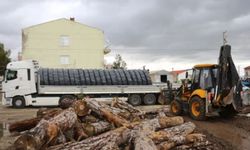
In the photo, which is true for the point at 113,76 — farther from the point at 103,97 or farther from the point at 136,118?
the point at 136,118

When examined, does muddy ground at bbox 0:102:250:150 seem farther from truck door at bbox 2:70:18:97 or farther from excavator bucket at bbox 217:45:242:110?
truck door at bbox 2:70:18:97

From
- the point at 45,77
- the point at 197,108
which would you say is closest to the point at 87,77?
the point at 45,77

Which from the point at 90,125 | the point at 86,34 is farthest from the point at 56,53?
the point at 90,125

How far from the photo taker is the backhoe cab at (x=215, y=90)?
15203 mm

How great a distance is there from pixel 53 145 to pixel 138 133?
2099mm

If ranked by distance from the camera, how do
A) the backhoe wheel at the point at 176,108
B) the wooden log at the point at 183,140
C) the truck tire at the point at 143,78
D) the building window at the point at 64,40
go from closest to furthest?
the wooden log at the point at 183,140 → the backhoe wheel at the point at 176,108 → the truck tire at the point at 143,78 → the building window at the point at 64,40

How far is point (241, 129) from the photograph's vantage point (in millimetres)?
14180

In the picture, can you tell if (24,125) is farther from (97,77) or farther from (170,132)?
(97,77)

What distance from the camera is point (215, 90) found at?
15.4 meters

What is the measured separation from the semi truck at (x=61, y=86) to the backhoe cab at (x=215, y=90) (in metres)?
9.34

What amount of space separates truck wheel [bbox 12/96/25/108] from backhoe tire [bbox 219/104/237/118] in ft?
45.0

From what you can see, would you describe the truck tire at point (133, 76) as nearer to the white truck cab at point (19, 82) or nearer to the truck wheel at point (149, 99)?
the truck wheel at point (149, 99)

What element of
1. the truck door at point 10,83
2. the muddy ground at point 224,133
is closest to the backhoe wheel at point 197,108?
the muddy ground at point 224,133

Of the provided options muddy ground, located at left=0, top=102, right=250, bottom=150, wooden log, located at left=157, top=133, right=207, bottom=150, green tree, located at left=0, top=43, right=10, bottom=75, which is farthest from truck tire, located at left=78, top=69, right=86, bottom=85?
green tree, located at left=0, top=43, right=10, bottom=75
